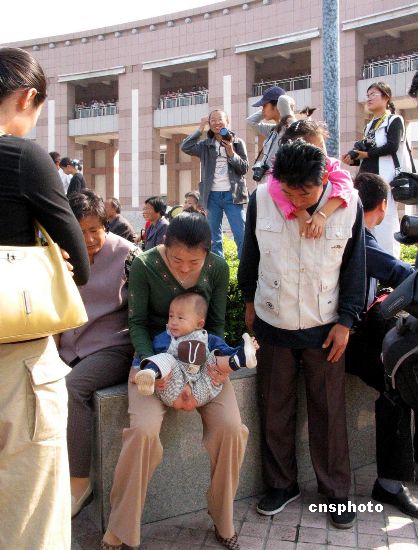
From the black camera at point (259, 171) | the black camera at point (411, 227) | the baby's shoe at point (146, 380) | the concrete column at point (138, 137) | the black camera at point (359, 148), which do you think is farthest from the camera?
the concrete column at point (138, 137)

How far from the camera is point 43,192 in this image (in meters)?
1.89

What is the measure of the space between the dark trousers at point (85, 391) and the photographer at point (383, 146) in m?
2.67

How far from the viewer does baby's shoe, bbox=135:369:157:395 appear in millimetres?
2689

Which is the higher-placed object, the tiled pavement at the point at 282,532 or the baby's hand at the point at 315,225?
the baby's hand at the point at 315,225

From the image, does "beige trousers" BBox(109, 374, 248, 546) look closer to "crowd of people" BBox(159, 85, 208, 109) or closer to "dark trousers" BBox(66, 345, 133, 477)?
"dark trousers" BBox(66, 345, 133, 477)

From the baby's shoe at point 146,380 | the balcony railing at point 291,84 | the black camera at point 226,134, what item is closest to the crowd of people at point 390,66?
the balcony railing at point 291,84

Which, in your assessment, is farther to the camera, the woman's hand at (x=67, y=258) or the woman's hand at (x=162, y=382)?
the woman's hand at (x=162, y=382)

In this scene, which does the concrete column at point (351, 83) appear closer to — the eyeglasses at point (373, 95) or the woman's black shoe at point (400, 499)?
the eyeglasses at point (373, 95)

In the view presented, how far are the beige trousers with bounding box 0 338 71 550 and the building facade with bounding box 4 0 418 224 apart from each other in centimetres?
2074

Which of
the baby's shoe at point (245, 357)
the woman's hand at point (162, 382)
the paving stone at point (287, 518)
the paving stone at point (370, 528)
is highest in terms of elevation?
the baby's shoe at point (245, 357)

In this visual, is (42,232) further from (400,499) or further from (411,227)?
(400,499)

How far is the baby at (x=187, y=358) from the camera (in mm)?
2760

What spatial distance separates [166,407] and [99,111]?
26448mm

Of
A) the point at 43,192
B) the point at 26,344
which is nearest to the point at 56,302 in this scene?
the point at 26,344
